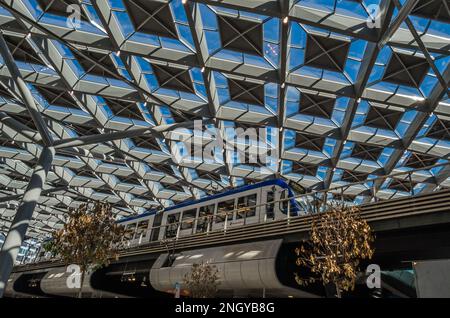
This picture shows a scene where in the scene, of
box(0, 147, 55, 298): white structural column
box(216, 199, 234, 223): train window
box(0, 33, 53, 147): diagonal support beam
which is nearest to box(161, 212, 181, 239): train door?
box(216, 199, 234, 223): train window

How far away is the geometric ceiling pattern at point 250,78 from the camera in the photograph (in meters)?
16.0

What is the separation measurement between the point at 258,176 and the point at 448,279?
24.5m

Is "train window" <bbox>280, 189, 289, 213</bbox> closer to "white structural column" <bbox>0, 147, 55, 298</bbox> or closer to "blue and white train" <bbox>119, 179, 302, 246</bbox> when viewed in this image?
"blue and white train" <bbox>119, 179, 302, 246</bbox>

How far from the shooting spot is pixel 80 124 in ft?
91.6

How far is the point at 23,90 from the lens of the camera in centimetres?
1991

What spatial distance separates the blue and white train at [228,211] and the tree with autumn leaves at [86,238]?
176 cm

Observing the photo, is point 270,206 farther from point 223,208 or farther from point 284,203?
point 223,208

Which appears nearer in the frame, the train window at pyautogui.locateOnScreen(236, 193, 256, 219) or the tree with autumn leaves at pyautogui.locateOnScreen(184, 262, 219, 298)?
the tree with autumn leaves at pyautogui.locateOnScreen(184, 262, 219, 298)

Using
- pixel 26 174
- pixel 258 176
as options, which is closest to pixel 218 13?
pixel 258 176

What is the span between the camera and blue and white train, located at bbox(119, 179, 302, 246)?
17938 mm

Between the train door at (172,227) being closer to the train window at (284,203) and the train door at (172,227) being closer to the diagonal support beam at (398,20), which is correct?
the train window at (284,203)

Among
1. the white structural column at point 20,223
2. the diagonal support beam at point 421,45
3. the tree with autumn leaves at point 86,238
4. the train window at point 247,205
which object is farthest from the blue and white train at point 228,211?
the diagonal support beam at point 421,45

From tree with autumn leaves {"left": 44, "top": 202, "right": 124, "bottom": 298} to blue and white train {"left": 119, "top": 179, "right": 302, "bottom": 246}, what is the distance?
5.77 ft
